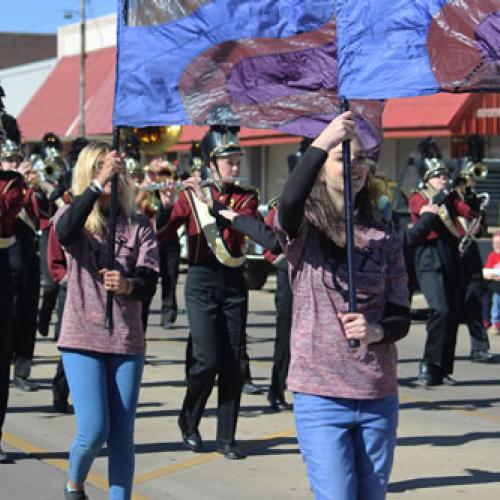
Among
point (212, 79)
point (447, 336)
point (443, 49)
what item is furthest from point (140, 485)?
point (447, 336)

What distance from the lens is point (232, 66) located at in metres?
5.21

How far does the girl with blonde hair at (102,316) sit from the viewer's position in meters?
5.46

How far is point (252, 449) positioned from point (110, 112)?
31420 millimetres

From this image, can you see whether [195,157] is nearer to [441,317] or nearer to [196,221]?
[441,317]

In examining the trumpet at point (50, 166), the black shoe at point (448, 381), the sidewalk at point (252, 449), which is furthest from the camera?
the trumpet at point (50, 166)

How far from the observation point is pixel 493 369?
11.3 m

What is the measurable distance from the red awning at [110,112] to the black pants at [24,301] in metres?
15.0

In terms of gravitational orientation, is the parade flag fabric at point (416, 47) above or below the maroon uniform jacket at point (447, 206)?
above

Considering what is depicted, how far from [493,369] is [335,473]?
7.56 meters

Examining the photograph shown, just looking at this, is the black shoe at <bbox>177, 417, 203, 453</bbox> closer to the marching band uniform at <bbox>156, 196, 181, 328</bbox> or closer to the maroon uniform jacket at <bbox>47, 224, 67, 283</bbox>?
the maroon uniform jacket at <bbox>47, 224, 67, 283</bbox>

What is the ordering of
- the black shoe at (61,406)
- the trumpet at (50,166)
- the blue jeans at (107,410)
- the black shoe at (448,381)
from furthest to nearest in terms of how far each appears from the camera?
the trumpet at (50,166) → the black shoe at (448,381) → the black shoe at (61,406) → the blue jeans at (107,410)

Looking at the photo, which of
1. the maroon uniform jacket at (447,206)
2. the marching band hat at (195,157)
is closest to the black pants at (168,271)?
the marching band hat at (195,157)

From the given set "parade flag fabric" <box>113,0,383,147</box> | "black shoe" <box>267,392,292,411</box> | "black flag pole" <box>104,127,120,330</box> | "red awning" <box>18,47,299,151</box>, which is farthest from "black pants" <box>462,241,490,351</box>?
"red awning" <box>18,47,299,151</box>

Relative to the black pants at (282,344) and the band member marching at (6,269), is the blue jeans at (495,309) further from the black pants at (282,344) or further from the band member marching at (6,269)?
the band member marching at (6,269)
